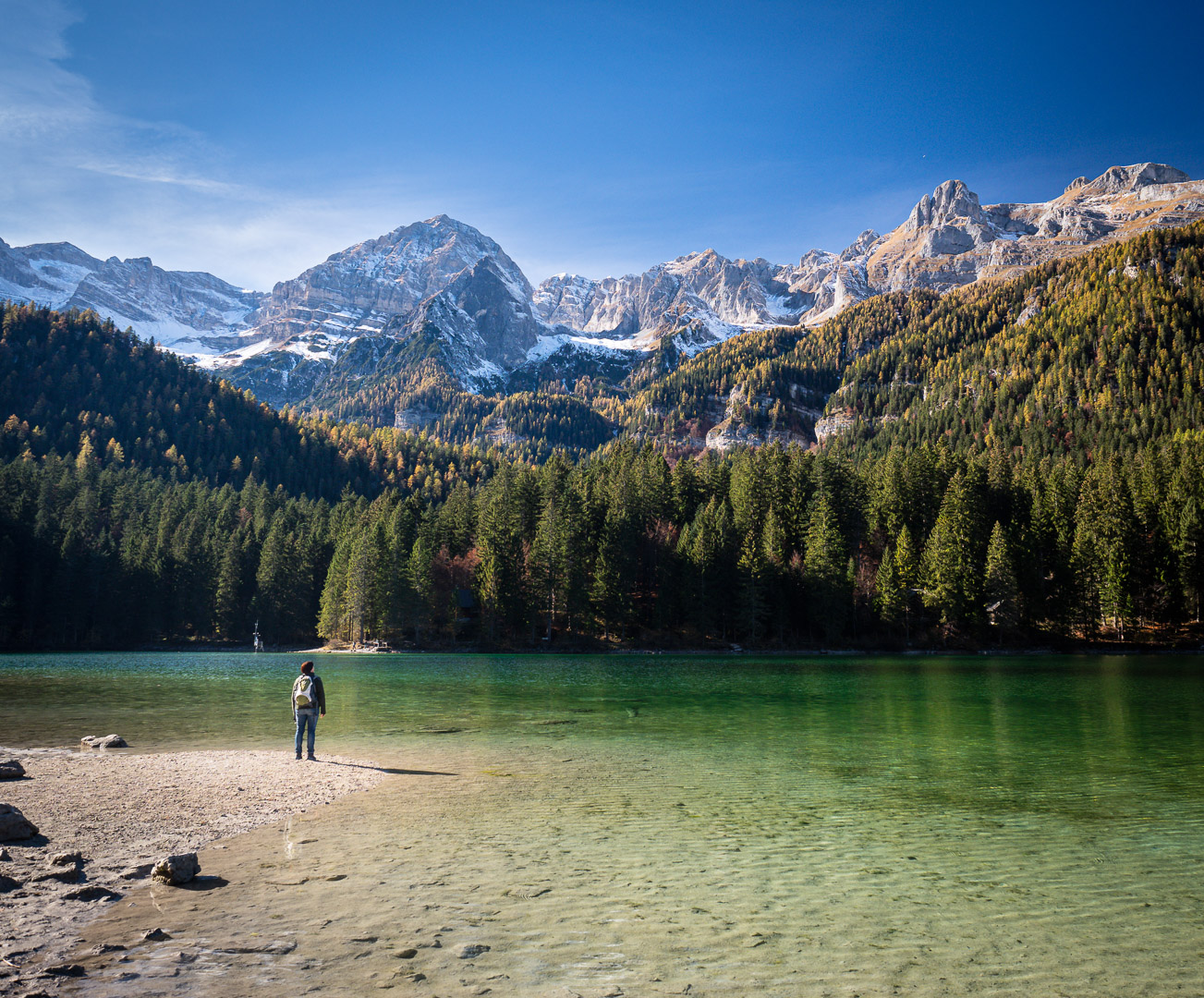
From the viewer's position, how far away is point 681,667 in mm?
64625

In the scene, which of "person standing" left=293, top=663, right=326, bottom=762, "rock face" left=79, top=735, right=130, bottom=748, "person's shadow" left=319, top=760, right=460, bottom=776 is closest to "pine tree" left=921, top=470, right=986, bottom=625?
"person's shadow" left=319, top=760, right=460, bottom=776

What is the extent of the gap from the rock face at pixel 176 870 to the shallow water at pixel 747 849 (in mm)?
873

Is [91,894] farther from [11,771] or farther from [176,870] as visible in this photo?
[11,771]

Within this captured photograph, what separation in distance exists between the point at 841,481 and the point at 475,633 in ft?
191

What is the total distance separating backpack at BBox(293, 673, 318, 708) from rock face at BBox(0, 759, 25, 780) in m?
6.57

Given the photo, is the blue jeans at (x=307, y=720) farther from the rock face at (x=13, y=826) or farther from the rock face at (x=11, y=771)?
the rock face at (x=13, y=826)

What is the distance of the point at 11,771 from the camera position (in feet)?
59.0

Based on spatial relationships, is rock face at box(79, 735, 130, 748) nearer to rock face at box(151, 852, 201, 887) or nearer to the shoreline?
rock face at box(151, 852, 201, 887)

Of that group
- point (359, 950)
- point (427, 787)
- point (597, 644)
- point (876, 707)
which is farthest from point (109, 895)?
point (597, 644)

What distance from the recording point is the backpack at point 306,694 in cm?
2142

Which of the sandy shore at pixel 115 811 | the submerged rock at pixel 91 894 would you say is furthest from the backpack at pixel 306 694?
the submerged rock at pixel 91 894

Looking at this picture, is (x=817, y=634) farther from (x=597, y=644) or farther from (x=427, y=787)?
(x=427, y=787)

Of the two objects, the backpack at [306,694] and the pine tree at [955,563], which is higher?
the pine tree at [955,563]

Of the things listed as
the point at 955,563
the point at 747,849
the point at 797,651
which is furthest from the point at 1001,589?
the point at 747,849
